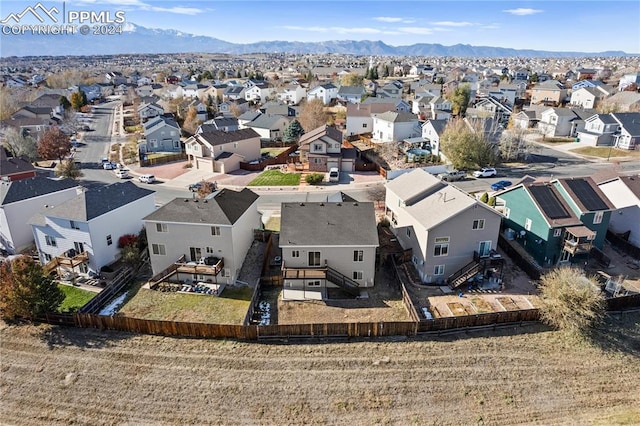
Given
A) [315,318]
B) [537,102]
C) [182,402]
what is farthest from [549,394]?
[537,102]

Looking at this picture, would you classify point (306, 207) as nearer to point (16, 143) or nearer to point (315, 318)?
point (315, 318)

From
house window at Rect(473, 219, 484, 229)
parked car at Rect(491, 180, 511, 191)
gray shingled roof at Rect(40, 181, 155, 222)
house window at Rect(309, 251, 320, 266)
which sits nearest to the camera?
house window at Rect(309, 251, 320, 266)

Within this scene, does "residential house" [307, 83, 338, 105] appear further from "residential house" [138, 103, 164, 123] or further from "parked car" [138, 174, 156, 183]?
"parked car" [138, 174, 156, 183]

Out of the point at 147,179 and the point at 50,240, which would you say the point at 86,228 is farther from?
the point at 147,179

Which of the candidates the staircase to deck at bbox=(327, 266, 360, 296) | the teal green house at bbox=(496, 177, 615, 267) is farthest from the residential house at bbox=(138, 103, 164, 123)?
the teal green house at bbox=(496, 177, 615, 267)

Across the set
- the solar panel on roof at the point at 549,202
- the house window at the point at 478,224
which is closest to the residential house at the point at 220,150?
the house window at the point at 478,224

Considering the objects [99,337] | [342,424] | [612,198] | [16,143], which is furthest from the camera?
[16,143]
